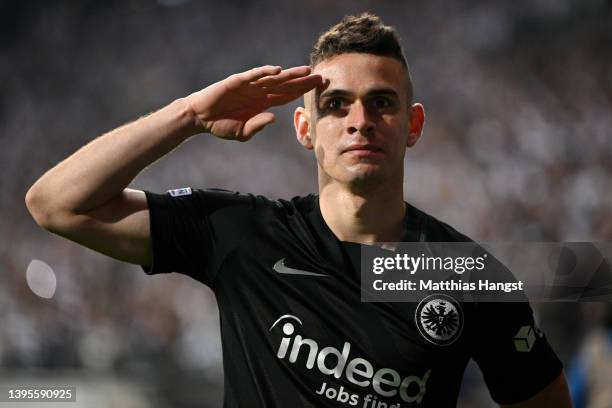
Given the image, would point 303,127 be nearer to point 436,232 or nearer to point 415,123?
point 415,123

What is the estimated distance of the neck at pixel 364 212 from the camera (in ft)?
8.55

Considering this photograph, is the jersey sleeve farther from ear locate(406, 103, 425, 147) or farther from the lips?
ear locate(406, 103, 425, 147)

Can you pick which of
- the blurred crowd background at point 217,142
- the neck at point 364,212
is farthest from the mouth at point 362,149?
the blurred crowd background at point 217,142

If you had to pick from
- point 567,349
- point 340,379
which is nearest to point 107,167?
point 340,379

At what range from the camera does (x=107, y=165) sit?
2.37 m

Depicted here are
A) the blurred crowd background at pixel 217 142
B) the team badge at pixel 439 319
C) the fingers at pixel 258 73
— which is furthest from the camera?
the blurred crowd background at pixel 217 142

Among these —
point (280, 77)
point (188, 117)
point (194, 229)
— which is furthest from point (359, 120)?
point (194, 229)

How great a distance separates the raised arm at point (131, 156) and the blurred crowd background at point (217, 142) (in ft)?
14.9

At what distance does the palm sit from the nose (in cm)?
16

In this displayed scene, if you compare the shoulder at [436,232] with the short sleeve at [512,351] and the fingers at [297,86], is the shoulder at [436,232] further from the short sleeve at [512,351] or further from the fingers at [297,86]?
the fingers at [297,86]

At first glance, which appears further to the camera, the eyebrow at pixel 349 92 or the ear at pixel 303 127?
the ear at pixel 303 127

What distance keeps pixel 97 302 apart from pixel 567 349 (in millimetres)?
4724

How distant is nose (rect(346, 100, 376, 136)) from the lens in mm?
2486

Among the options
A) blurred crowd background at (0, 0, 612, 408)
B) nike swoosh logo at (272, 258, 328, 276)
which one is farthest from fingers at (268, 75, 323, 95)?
blurred crowd background at (0, 0, 612, 408)
